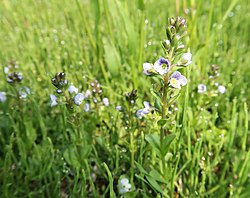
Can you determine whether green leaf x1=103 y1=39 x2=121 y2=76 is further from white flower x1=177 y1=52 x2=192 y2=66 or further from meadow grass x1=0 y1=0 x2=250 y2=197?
white flower x1=177 y1=52 x2=192 y2=66

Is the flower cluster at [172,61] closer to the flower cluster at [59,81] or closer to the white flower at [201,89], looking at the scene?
the flower cluster at [59,81]

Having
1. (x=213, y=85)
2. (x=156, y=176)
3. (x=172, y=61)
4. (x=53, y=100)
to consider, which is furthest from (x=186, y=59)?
(x=213, y=85)

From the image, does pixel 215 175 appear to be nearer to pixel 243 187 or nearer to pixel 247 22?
pixel 243 187

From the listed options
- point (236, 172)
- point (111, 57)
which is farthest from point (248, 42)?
point (236, 172)

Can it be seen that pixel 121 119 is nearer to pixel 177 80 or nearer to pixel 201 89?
pixel 201 89

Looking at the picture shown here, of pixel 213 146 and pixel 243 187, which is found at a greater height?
pixel 213 146

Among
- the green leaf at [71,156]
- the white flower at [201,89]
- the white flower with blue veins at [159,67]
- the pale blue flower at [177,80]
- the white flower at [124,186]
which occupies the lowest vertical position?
the white flower at [124,186]

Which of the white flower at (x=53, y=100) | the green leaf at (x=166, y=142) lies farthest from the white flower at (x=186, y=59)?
the white flower at (x=53, y=100)
